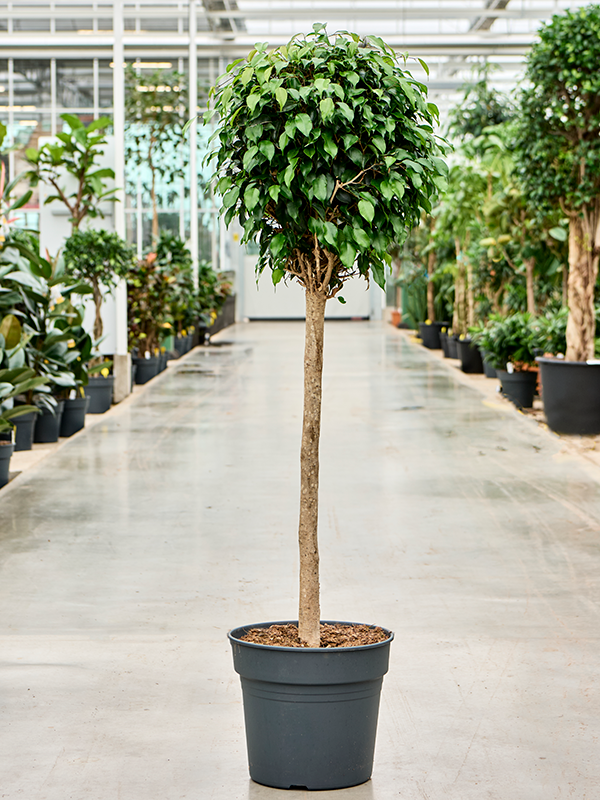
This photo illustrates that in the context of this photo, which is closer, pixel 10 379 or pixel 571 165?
pixel 10 379

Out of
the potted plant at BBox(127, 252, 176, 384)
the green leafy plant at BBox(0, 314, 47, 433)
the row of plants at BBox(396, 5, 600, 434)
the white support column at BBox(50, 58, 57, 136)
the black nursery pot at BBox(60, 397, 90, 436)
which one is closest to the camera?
the green leafy plant at BBox(0, 314, 47, 433)

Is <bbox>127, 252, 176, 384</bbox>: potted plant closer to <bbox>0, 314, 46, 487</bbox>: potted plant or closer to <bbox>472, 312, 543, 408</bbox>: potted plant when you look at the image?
<bbox>472, 312, 543, 408</bbox>: potted plant

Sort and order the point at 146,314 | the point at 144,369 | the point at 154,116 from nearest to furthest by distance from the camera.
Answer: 1. the point at 144,369
2. the point at 146,314
3. the point at 154,116

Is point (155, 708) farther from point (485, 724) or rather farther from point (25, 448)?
point (25, 448)

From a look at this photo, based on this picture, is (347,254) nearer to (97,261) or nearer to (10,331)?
(10,331)

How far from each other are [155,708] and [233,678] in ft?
1.03

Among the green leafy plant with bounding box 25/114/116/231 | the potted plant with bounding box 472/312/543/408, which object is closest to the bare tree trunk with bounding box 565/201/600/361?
the potted plant with bounding box 472/312/543/408

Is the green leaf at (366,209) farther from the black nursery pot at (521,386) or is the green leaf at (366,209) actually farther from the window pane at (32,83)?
the window pane at (32,83)

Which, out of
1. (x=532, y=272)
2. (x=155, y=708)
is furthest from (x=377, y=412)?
(x=155, y=708)

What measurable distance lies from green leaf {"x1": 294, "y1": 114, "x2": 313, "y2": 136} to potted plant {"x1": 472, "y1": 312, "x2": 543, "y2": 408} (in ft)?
22.8

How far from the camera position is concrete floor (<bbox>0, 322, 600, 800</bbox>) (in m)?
2.45

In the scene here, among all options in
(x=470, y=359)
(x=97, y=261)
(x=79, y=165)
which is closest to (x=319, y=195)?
(x=97, y=261)

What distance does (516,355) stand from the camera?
9.27 metres

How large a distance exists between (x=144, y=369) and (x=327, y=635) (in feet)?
30.1
